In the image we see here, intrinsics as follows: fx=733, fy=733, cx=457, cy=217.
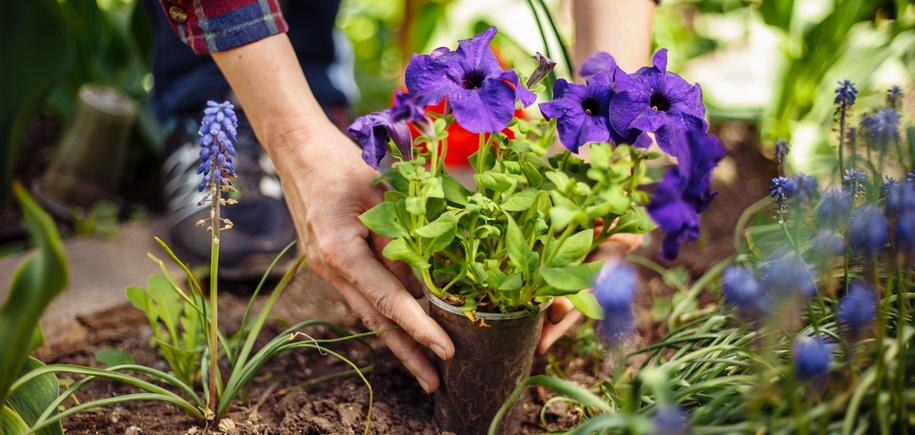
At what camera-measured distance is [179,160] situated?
5.97 feet

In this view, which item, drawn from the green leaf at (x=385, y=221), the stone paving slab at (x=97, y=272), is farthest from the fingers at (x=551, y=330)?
the stone paving slab at (x=97, y=272)

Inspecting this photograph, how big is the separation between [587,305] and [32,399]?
2.28ft

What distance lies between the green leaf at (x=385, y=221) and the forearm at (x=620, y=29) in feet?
2.02

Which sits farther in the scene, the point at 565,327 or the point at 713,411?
the point at 565,327

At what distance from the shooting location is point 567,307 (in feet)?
3.59

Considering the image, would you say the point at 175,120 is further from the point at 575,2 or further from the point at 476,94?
the point at 476,94

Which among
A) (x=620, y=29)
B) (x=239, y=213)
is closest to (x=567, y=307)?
(x=620, y=29)

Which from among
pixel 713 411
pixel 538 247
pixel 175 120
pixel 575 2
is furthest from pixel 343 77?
pixel 713 411

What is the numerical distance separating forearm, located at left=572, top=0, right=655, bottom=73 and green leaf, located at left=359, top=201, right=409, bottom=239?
615 mm

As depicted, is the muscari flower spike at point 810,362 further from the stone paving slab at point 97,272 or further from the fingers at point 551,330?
the stone paving slab at point 97,272

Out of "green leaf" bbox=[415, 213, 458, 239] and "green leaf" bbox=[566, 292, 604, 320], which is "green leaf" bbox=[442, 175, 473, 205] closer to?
"green leaf" bbox=[415, 213, 458, 239]

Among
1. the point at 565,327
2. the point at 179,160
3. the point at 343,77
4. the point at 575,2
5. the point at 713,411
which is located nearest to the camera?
the point at 713,411

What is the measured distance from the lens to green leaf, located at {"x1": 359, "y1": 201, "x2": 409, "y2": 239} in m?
0.91

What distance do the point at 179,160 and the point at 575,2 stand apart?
3.38 feet
